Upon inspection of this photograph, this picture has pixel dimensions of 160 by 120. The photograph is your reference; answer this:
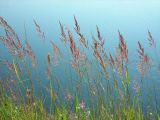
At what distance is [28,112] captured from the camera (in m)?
3.57

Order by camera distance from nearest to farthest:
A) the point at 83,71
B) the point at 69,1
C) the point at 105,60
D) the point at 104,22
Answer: the point at 105,60 < the point at 83,71 < the point at 104,22 < the point at 69,1

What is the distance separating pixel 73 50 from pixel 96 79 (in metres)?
0.69

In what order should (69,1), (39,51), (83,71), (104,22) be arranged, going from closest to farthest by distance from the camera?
1. (83,71)
2. (39,51)
3. (104,22)
4. (69,1)

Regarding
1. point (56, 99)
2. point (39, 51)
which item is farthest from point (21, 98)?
point (39, 51)

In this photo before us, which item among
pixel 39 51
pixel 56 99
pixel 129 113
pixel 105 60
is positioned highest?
pixel 39 51

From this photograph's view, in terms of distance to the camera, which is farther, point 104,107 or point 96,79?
point 96,79

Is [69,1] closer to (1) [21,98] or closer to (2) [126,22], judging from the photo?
(2) [126,22]

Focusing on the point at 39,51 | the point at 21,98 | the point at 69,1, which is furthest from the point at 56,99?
the point at 69,1

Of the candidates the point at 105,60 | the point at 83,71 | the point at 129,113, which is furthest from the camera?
the point at 83,71

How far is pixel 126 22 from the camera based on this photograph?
36438mm

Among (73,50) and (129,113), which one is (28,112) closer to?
(73,50)

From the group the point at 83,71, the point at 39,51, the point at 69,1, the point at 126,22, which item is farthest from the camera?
the point at 69,1

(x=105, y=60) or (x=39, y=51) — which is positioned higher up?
(x=39, y=51)

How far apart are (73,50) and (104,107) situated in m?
0.63
